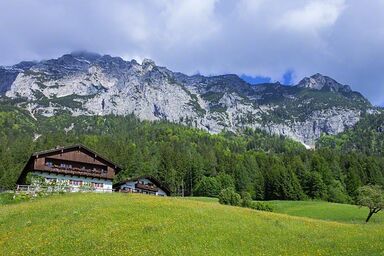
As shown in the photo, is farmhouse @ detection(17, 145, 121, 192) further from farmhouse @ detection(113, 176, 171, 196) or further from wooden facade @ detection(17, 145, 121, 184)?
farmhouse @ detection(113, 176, 171, 196)

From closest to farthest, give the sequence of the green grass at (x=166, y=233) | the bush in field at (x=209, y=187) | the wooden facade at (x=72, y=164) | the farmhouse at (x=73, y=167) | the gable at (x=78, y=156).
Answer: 1. the green grass at (x=166, y=233)
2. the farmhouse at (x=73, y=167)
3. the wooden facade at (x=72, y=164)
4. the gable at (x=78, y=156)
5. the bush in field at (x=209, y=187)

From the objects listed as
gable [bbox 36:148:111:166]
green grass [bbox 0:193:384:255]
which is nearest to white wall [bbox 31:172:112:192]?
gable [bbox 36:148:111:166]

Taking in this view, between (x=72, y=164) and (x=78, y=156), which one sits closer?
(x=72, y=164)

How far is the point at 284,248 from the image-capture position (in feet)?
87.0

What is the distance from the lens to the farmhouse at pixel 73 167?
7684cm

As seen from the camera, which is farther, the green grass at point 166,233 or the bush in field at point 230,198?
the bush in field at point 230,198

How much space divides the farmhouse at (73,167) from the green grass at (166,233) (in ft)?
124

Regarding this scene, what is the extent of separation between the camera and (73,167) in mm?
81312

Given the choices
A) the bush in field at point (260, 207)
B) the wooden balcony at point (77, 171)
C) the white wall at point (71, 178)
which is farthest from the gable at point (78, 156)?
the bush in field at point (260, 207)

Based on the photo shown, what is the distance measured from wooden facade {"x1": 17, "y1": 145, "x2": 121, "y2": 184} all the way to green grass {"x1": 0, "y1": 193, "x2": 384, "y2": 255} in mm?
37922

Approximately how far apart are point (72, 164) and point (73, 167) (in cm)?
62

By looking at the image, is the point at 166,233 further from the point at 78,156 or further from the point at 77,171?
the point at 78,156

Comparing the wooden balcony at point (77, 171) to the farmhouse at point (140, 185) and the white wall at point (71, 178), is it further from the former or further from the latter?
the farmhouse at point (140, 185)

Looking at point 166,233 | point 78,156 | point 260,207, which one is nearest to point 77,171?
point 78,156
